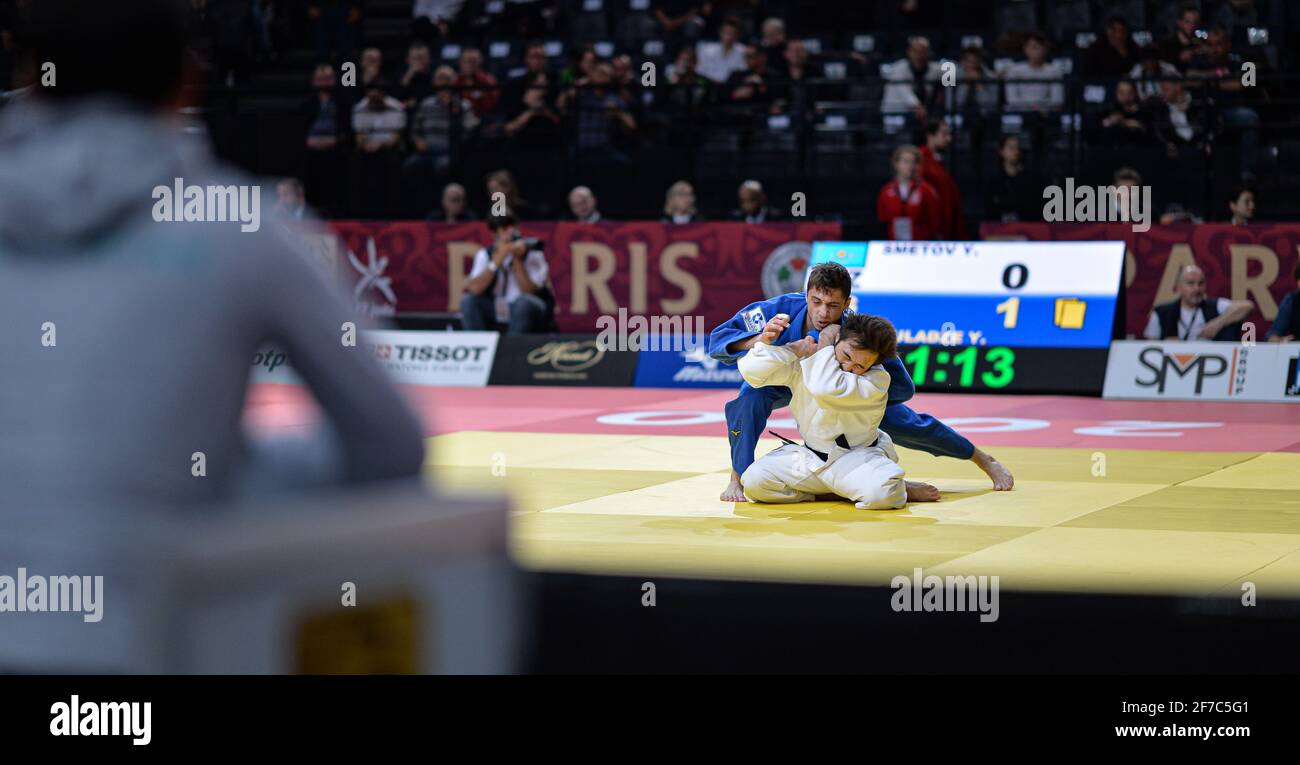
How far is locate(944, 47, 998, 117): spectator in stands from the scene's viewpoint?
1797 cm

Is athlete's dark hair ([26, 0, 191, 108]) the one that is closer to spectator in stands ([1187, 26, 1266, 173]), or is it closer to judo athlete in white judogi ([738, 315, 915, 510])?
judo athlete in white judogi ([738, 315, 915, 510])

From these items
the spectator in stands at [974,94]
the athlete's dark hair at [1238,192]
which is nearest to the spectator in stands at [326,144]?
the spectator in stands at [974,94]

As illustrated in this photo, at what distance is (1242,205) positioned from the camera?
16.8 m

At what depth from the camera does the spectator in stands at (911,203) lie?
16562mm

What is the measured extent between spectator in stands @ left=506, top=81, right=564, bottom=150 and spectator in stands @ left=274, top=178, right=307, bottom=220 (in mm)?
2563

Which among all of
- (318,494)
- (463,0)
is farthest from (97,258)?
(463,0)

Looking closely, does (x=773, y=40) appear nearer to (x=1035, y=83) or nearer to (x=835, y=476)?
(x=1035, y=83)

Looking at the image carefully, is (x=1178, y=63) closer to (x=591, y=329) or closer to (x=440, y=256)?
(x=591, y=329)

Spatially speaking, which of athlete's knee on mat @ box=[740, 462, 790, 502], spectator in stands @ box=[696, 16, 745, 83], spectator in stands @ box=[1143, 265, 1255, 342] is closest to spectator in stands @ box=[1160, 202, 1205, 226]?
spectator in stands @ box=[1143, 265, 1255, 342]

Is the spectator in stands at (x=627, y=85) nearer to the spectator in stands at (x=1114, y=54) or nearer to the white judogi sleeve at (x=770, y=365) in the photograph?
the spectator in stands at (x=1114, y=54)

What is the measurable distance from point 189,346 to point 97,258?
0.18m

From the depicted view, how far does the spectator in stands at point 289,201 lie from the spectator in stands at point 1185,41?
977 cm

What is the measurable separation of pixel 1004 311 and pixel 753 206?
3.53m

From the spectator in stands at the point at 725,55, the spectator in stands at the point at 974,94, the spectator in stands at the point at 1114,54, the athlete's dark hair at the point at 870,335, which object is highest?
the spectator in stands at the point at 725,55
